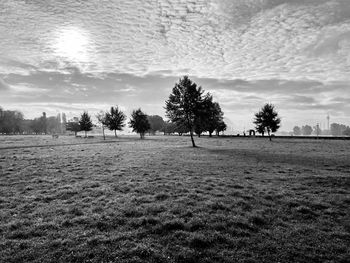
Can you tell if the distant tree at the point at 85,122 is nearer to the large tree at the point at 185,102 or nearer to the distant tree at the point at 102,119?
the distant tree at the point at 102,119

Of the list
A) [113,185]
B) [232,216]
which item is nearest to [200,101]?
[113,185]

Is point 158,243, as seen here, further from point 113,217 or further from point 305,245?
point 305,245

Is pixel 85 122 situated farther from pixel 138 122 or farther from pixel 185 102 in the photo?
pixel 185 102

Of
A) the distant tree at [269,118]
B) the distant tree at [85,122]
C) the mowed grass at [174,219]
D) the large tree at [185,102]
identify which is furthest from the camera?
the distant tree at [85,122]

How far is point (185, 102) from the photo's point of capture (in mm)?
44094

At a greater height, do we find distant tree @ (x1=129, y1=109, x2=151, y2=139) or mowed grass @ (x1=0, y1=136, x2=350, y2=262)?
distant tree @ (x1=129, y1=109, x2=151, y2=139)

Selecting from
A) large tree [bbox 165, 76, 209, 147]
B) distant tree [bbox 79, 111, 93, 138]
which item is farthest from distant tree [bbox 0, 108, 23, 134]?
large tree [bbox 165, 76, 209, 147]

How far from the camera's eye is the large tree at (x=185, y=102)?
44094 millimetres

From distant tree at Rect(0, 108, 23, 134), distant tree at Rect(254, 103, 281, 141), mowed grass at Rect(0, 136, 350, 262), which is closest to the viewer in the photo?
mowed grass at Rect(0, 136, 350, 262)

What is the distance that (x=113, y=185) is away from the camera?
Answer: 42.6 feet

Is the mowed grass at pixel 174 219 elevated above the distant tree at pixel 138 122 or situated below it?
below

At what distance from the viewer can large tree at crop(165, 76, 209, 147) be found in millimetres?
44094

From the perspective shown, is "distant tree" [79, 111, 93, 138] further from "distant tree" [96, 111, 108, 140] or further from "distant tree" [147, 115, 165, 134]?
"distant tree" [147, 115, 165, 134]

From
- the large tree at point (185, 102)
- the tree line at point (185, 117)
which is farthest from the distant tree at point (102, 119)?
the large tree at point (185, 102)
